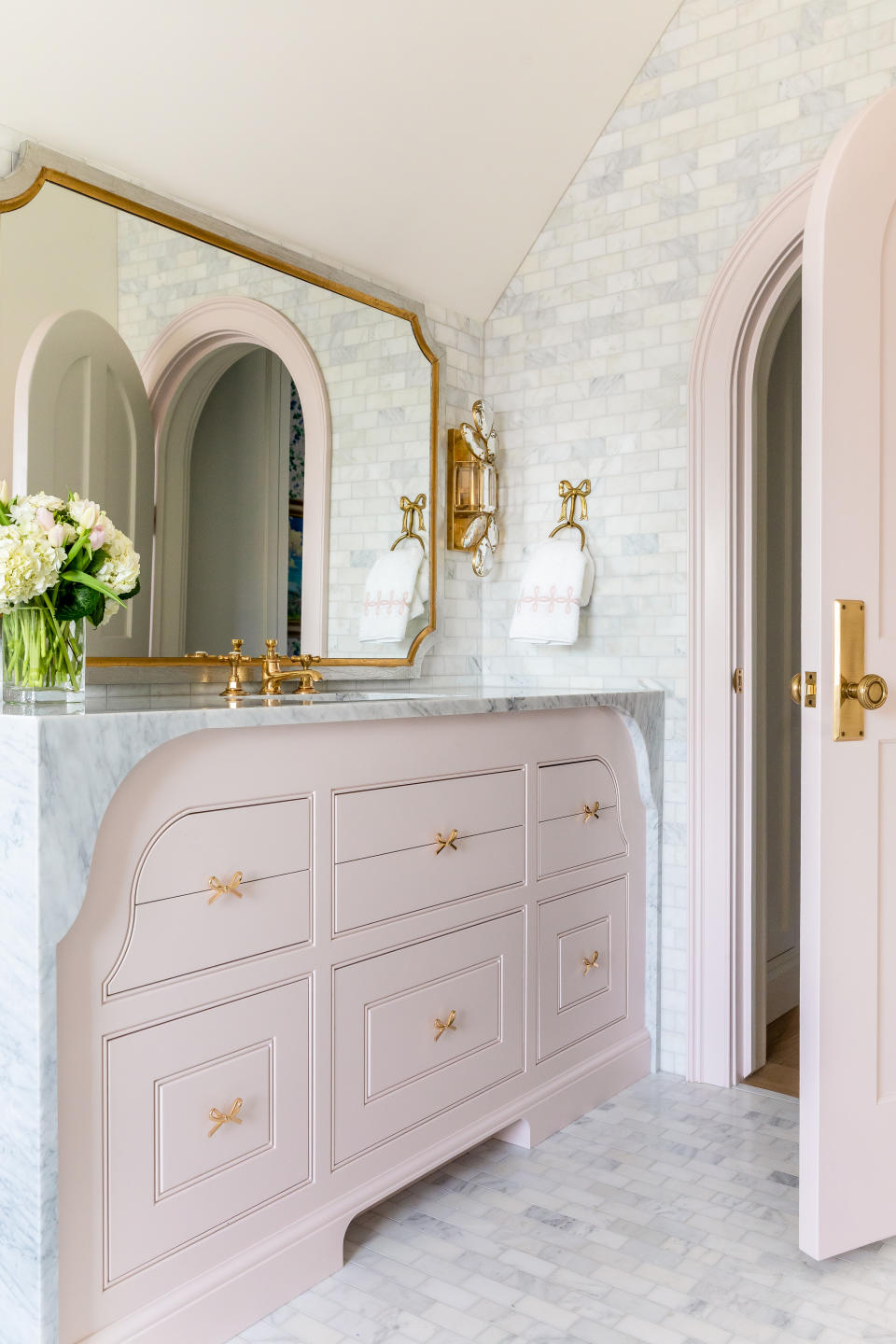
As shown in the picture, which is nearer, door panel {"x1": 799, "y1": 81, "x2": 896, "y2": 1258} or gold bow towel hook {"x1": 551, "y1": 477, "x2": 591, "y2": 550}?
door panel {"x1": 799, "y1": 81, "x2": 896, "y2": 1258}

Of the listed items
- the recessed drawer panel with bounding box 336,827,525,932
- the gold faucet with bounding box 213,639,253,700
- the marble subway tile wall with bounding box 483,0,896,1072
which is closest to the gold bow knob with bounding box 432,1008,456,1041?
the recessed drawer panel with bounding box 336,827,525,932

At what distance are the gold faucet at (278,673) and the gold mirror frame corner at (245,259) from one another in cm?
4

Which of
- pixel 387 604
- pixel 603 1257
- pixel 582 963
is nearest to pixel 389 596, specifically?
pixel 387 604

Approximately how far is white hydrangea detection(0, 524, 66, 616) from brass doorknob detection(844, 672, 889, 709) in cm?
139

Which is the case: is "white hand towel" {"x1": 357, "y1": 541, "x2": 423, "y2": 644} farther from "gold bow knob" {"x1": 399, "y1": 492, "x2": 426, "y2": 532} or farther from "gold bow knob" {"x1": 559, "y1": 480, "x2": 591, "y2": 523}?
"gold bow knob" {"x1": 559, "y1": 480, "x2": 591, "y2": 523}

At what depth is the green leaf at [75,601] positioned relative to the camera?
175 centimetres

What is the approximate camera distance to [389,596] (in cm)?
289

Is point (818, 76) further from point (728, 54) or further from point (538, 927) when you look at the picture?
point (538, 927)

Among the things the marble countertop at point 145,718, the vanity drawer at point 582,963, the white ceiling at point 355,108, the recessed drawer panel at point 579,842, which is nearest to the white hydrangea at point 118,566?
the marble countertop at point 145,718

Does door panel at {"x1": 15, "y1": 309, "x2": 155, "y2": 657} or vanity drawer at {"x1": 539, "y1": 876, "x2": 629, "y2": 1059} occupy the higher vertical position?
door panel at {"x1": 15, "y1": 309, "x2": 155, "y2": 657}

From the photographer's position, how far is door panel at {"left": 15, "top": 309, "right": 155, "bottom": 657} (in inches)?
79.6

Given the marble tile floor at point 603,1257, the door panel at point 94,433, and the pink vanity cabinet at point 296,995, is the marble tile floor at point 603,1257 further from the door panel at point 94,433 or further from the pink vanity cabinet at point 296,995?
the door panel at point 94,433

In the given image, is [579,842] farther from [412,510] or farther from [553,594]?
[412,510]

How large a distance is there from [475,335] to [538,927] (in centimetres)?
183
